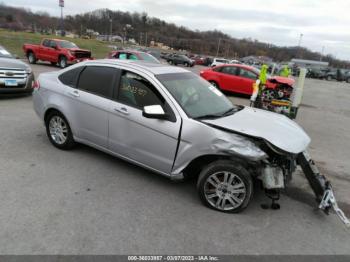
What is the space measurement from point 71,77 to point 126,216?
2.77m

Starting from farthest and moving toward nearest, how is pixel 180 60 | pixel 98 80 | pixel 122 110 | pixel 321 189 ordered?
pixel 180 60 → pixel 98 80 → pixel 122 110 → pixel 321 189

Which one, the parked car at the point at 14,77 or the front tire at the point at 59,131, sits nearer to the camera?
the front tire at the point at 59,131

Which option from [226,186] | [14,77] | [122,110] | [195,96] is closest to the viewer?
[226,186]

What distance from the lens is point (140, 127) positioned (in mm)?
4211

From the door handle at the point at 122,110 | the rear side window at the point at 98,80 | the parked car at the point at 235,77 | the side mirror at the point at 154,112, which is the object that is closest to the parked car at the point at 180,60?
the parked car at the point at 235,77

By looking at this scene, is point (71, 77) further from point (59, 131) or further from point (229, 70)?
point (229, 70)

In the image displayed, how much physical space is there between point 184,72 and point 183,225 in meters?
2.52

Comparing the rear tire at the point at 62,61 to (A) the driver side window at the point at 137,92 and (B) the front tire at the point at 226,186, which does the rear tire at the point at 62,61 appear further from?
(B) the front tire at the point at 226,186

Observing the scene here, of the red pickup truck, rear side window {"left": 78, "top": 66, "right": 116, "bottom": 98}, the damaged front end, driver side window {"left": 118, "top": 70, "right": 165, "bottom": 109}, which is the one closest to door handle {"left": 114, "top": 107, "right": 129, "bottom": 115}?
driver side window {"left": 118, "top": 70, "right": 165, "bottom": 109}

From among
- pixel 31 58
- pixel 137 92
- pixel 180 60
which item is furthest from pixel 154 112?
pixel 180 60

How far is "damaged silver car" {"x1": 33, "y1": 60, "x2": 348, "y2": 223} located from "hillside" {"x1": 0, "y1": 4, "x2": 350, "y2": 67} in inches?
4027

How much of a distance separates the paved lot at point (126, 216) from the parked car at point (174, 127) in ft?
1.03

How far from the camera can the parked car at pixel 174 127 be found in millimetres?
3711

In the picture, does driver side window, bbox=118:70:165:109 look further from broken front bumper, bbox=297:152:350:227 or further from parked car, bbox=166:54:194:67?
parked car, bbox=166:54:194:67
